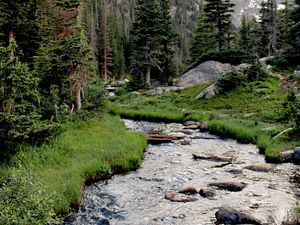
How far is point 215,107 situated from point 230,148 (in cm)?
1449

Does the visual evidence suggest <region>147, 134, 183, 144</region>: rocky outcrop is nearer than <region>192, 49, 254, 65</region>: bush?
Yes

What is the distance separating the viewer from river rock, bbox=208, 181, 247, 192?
16016 millimetres

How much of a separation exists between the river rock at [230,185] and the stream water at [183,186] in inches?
9.5

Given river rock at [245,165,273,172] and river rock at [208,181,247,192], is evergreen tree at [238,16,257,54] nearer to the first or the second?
→ river rock at [245,165,273,172]

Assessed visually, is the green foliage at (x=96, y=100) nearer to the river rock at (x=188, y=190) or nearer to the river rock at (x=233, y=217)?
the river rock at (x=188, y=190)

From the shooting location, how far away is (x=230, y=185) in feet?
53.3

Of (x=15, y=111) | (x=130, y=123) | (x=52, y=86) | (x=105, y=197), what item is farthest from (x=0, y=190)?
(x=130, y=123)

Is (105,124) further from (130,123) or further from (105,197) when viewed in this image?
(105,197)

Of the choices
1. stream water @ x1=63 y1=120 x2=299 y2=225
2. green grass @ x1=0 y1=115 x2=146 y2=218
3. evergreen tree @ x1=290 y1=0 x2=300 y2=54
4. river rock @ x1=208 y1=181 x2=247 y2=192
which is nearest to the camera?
stream water @ x1=63 y1=120 x2=299 y2=225

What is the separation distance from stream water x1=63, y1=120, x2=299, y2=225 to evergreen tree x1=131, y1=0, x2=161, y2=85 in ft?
103

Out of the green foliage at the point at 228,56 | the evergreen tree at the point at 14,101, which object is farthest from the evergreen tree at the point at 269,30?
the evergreen tree at the point at 14,101

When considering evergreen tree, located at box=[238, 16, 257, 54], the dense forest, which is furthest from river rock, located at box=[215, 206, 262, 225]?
evergreen tree, located at box=[238, 16, 257, 54]

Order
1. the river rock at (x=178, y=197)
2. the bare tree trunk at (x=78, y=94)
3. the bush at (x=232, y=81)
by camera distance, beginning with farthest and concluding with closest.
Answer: the bush at (x=232, y=81)
the bare tree trunk at (x=78, y=94)
the river rock at (x=178, y=197)

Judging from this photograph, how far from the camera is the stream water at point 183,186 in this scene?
13305mm
